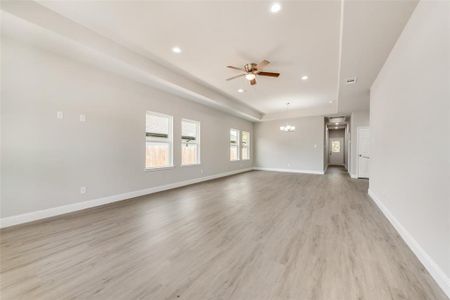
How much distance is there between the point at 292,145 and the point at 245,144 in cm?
244

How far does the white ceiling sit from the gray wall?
40.4 inches

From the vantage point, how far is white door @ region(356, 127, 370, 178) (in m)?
6.96

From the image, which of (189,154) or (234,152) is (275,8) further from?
(234,152)

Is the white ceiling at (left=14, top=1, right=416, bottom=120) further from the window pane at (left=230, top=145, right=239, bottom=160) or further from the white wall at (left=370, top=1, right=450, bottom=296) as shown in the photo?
the window pane at (left=230, top=145, right=239, bottom=160)

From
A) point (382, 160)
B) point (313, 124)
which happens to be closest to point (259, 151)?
point (313, 124)

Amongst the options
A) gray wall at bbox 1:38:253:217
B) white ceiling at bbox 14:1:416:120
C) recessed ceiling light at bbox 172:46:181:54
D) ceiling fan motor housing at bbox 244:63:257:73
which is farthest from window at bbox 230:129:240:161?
recessed ceiling light at bbox 172:46:181:54

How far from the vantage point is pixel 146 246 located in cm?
220

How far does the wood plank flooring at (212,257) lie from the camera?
1.51m

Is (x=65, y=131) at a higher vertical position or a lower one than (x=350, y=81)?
lower

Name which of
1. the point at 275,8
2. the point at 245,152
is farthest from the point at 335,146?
the point at 275,8

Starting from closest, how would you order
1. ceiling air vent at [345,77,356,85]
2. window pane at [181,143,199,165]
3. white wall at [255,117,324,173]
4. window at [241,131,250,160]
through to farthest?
ceiling air vent at [345,77,356,85] < window pane at [181,143,199,165] < white wall at [255,117,324,173] < window at [241,131,250,160]

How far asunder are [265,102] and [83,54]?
603cm

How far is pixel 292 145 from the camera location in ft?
29.9

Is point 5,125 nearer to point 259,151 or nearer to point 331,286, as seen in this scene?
point 331,286
